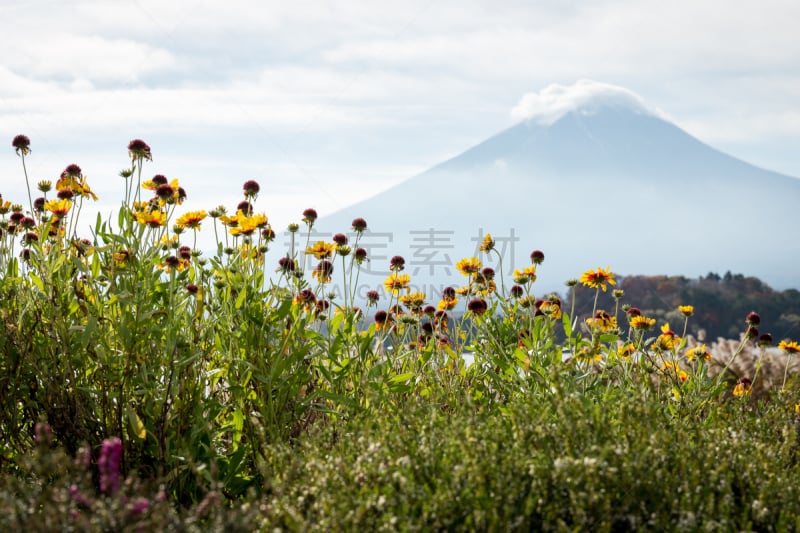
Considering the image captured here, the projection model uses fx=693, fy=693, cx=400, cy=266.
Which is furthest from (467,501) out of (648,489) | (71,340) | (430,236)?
(430,236)

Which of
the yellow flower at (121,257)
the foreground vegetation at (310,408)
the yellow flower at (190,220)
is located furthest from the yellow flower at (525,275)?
the yellow flower at (121,257)

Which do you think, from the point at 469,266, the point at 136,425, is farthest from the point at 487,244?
the point at 136,425

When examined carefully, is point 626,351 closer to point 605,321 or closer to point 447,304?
point 605,321

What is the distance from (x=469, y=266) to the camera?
3.31 meters

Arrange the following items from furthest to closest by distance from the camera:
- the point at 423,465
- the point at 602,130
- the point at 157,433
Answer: the point at 602,130, the point at 157,433, the point at 423,465

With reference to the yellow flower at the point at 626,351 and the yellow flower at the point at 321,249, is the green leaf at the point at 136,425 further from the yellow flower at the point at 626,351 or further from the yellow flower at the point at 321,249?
the yellow flower at the point at 626,351

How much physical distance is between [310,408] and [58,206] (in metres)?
1.33

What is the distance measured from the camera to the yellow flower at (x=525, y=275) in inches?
122

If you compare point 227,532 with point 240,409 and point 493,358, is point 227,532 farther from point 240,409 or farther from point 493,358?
point 493,358

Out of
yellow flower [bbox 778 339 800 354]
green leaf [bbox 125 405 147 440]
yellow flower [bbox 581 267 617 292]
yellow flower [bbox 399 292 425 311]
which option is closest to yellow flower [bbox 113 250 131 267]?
green leaf [bbox 125 405 147 440]

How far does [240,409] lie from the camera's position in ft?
8.45

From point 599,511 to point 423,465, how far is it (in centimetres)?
42

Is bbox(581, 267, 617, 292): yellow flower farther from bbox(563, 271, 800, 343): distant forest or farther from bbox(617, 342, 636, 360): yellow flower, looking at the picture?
bbox(563, 271, 800, 343): distant forest

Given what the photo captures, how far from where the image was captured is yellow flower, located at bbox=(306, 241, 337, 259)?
2928 mm
